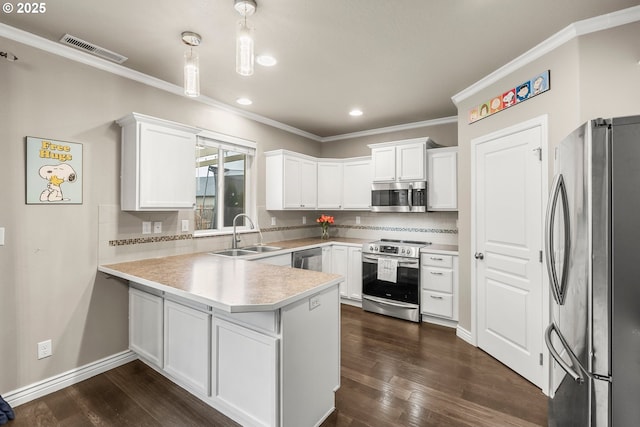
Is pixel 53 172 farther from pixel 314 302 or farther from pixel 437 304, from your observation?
pixel 437 304

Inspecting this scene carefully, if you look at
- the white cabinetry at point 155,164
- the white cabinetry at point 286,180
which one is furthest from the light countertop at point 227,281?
the white cabinetry at point 286,180

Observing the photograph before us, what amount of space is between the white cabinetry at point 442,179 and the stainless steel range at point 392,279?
1.99ft

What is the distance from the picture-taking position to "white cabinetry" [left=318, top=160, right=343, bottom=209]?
15.6 feet

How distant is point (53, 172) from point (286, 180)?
246 cm

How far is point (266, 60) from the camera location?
2502 millimetres

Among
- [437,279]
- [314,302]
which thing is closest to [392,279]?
[437,279]

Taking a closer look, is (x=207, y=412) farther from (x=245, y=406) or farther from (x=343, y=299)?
(x=343, y=299)

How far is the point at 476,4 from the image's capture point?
183 cm

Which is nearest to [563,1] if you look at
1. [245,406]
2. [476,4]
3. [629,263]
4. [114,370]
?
[476,4]

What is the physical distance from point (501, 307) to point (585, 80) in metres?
1.88

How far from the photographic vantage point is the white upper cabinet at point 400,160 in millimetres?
3873

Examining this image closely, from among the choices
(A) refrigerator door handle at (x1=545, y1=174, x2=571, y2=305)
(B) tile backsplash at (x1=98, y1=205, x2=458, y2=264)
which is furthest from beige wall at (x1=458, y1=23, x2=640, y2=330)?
(B) tile backsplash at (x1=98, y1=205, x2=458, y2=264)

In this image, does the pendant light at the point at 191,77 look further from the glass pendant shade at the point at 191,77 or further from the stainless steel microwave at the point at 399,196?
the stainless steel microwave at the point at 399,196

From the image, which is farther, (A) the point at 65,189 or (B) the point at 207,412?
(A) the point at 65,189
